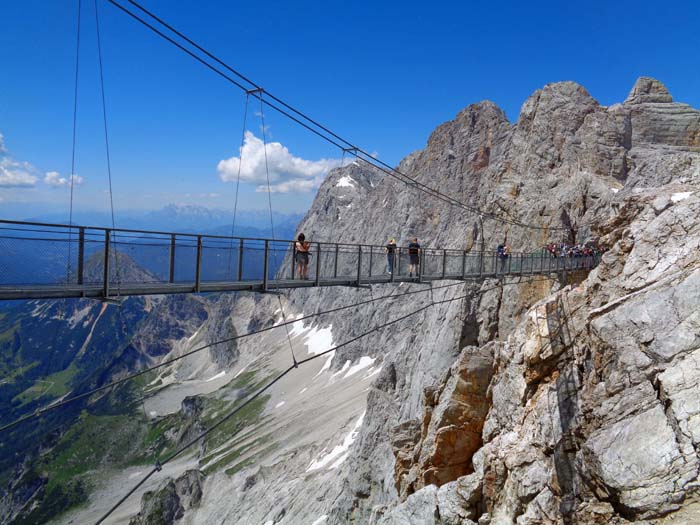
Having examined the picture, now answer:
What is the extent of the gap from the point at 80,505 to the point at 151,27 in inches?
4150

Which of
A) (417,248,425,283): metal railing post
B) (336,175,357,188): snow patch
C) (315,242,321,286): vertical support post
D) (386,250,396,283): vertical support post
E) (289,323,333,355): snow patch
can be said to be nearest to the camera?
(315,242,321,286): vertical support post

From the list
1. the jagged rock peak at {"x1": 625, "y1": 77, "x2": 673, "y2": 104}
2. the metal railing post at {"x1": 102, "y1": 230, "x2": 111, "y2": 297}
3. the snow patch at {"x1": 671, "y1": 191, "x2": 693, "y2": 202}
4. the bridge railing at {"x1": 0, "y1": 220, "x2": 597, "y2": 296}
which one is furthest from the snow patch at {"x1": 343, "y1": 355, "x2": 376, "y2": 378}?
the metal railing post at {"x1": 102, "y1": 230, "x2": 111, "y2": 297}

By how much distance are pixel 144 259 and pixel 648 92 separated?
49469mm

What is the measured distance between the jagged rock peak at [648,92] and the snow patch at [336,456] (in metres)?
39.4

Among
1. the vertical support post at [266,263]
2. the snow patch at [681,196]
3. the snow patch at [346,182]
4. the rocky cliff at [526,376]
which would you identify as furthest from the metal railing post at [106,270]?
the snow patch at [346,182]

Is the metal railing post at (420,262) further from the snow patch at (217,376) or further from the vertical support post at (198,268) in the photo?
the snow patch at (217,376)

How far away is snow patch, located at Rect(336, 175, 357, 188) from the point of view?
152m

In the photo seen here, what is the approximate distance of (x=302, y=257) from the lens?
13.6m

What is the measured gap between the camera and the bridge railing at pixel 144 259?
8.23 meters

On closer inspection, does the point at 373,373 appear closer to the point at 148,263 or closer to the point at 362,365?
the point at 362,365

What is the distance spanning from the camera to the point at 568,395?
13320mm

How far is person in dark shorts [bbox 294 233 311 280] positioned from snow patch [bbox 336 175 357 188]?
14025 cm

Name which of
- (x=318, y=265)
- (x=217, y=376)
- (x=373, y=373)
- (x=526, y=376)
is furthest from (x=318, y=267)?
(x=217, y=376)

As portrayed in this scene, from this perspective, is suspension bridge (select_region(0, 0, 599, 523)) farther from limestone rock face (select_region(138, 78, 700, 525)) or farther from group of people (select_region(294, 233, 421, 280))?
limestone rock face (select_region(138, 78, 700, 525))
